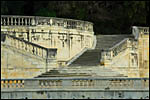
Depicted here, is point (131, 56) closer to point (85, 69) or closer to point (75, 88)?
point (85, 69)

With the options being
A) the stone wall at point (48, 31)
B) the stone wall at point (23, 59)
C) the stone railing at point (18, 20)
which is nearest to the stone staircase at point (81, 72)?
the stone wall at point (23, 59)

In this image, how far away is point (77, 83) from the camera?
64.4 ft

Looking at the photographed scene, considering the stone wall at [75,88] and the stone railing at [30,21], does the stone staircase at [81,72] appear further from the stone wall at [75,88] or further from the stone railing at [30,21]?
the stone railing at [30,21]

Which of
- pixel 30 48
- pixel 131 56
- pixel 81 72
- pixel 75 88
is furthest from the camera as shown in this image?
pixel 131 56

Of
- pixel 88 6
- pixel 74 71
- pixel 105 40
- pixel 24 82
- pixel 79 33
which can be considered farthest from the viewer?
pixel 88 6

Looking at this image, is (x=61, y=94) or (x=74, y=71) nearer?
(x=61, y=94)

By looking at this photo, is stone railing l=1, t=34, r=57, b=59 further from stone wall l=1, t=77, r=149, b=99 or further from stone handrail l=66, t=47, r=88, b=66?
stone wall l=1, t=77, r=149, b=99

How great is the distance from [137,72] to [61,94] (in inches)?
402

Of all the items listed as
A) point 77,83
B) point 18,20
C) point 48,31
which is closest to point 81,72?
point 77,83

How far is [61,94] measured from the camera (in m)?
19.3

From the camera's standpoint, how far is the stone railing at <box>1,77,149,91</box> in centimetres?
1917

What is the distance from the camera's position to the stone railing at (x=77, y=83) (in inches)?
755

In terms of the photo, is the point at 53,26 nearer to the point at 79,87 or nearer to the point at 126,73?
the point at 126,73

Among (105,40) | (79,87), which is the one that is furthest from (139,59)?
(79,87)
